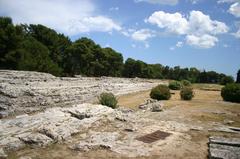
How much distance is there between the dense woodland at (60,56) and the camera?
42.1 meters

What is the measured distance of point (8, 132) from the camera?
428 inches

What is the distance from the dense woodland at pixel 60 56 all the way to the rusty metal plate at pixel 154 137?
108ft

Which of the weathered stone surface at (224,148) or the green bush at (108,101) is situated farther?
the green bush at (108,101)

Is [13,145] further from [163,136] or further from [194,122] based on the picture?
[194,122]

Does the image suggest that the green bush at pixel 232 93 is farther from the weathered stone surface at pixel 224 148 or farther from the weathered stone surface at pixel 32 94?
the weathered stone surface at pixel 224 148

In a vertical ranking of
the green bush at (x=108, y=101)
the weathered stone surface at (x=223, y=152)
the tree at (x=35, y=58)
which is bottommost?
the weathered stone surface at (x=223, y=152)

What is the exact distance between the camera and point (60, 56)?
202 ft

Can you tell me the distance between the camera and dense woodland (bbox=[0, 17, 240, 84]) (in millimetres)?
42062

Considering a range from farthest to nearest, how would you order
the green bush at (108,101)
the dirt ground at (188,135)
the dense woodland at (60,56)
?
1. the dense woodland at (60,56)
2. the green bush at (108,101)
3. the dirt ground at (188,135)

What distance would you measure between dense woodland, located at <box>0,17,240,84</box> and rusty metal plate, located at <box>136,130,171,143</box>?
32956 mm

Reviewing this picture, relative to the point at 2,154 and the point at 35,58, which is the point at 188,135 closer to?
the point at 2,154

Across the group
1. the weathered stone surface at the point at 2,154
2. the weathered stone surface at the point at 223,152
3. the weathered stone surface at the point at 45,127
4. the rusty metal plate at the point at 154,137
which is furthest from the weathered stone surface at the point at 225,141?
the weathered stone surface at the point at 2,154

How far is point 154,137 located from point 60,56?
51.7 meters

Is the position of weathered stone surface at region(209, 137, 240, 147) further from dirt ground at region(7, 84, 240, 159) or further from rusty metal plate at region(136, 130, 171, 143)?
rusty metal plate at region(136, 130, 171, 143)
